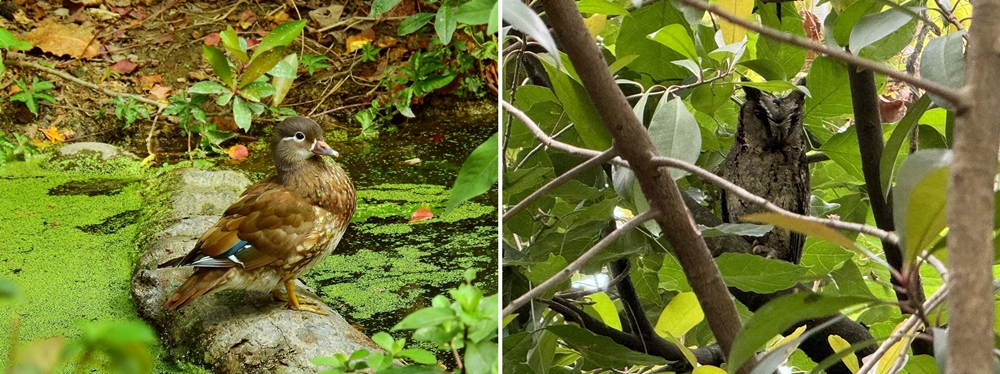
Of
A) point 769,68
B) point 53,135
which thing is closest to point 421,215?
point 53,135

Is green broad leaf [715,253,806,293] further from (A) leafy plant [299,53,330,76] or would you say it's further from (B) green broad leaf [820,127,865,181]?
(A) leafy plant [299,53,330,76]

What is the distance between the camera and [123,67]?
2.42 metres

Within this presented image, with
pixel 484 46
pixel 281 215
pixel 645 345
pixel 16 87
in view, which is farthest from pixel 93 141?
pixel 645 345

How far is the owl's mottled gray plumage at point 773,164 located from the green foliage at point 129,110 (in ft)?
6.67

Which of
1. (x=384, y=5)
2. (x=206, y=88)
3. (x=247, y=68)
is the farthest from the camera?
(x=206, y=88)

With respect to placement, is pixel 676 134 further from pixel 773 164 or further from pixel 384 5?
pixel 384 5

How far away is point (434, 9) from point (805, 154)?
84.2 inches

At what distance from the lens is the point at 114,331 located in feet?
0.68

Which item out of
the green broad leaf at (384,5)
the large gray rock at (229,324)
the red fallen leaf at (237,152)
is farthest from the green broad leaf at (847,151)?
the red fallen leaf at (237,152)

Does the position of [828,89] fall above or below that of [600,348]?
above

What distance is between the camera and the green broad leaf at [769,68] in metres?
0.35

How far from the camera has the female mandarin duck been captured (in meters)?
1.16

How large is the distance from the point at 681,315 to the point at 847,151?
9 cm

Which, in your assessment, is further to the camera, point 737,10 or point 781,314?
point 737,10
